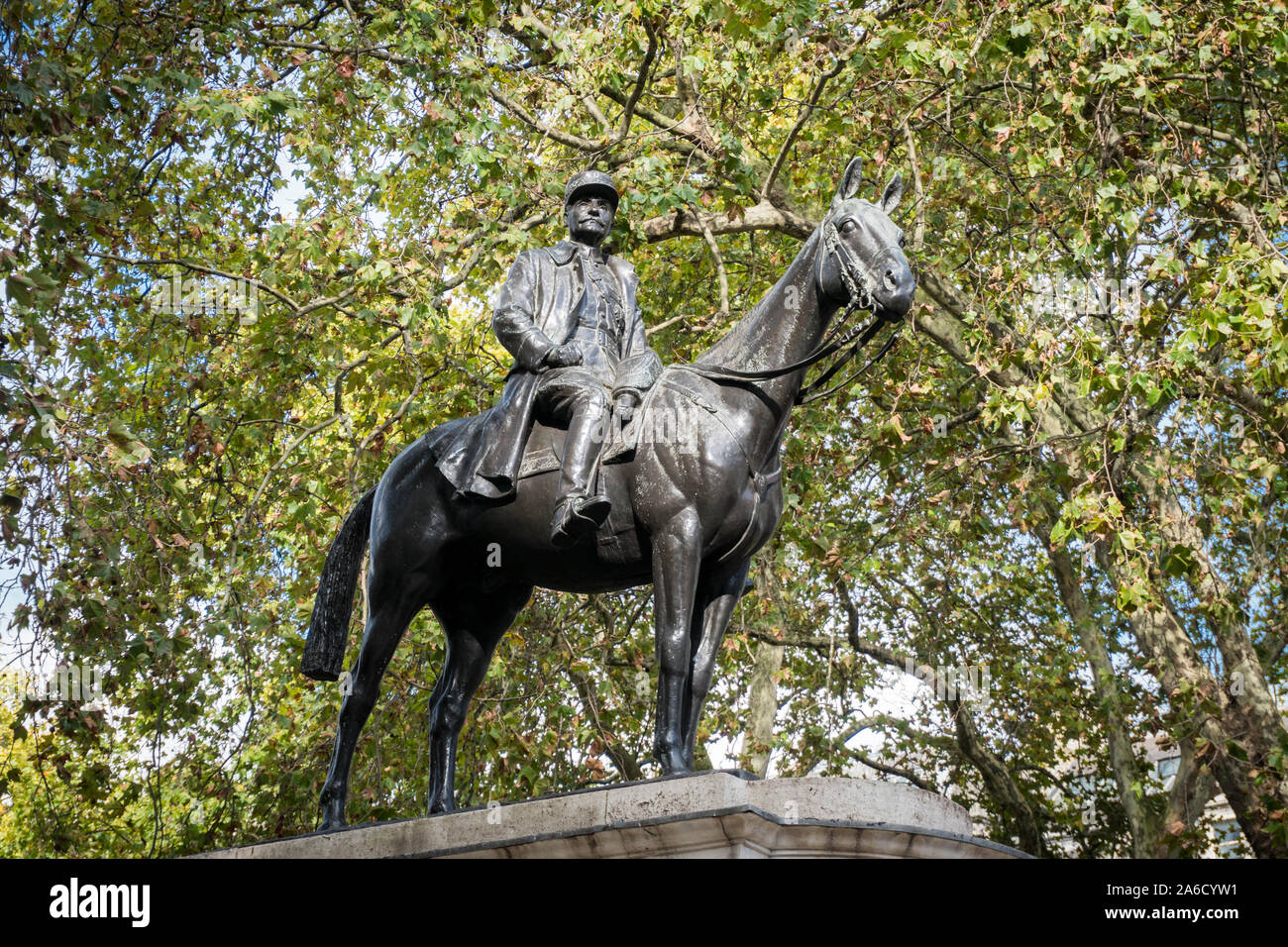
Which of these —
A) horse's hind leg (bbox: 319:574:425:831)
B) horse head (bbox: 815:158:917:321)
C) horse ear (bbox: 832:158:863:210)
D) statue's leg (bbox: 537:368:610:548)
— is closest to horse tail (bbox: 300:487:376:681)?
horse's hind leg (bbox: 319:574:425:831)

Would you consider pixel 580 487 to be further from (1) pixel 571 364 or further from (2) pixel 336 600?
(2) pixel 336 600

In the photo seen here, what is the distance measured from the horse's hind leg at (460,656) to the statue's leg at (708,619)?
1127mm


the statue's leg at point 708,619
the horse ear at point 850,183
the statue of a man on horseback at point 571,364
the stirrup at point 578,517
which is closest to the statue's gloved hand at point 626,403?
the statue of a man on horseback at point 571,364

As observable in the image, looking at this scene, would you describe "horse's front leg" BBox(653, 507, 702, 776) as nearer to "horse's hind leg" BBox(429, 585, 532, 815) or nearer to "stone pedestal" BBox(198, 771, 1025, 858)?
"stone pedestal" BBox(198, 771, 1025, 858)

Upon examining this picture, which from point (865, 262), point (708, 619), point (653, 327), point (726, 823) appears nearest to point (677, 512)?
point (708, 619)

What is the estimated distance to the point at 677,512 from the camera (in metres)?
5.38

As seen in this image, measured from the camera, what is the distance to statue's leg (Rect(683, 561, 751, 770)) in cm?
559

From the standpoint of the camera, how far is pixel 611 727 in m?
13.1

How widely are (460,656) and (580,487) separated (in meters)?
1.40

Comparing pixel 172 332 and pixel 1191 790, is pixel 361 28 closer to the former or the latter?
pixel 172 332

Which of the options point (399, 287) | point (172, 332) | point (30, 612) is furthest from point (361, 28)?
point (30, 612)

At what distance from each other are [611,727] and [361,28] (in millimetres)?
6953

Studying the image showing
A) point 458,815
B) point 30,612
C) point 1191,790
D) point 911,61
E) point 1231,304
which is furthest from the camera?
point 1191,790

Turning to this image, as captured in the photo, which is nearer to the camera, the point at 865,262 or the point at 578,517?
the point at 865,262
